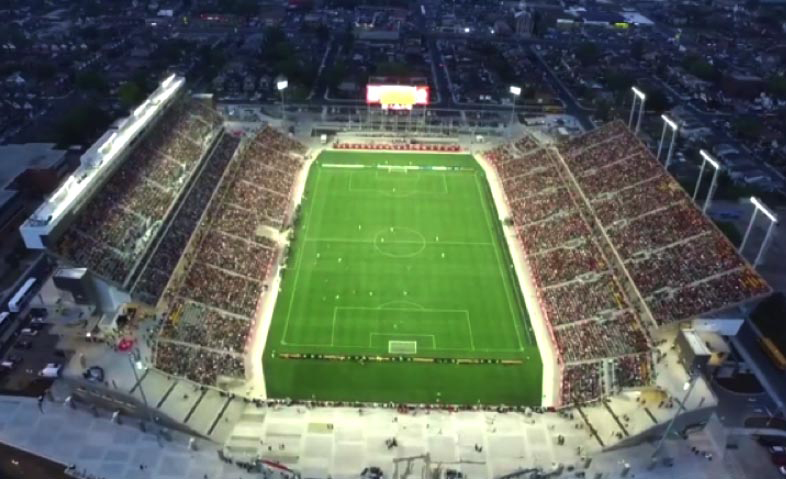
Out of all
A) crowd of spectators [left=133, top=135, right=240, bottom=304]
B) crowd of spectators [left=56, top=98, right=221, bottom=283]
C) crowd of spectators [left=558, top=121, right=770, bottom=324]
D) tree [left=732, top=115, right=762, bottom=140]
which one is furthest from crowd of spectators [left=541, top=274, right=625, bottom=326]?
tree [left=732, top=115, right=762, bottom=140]

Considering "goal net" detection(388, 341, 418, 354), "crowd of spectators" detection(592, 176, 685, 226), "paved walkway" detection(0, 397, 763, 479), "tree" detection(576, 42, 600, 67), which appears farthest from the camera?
"tree" detection(576, 42, 600, 67)

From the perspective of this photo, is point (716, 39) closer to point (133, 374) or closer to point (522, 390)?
point (522, 390)

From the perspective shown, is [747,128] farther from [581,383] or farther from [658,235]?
[581,383]

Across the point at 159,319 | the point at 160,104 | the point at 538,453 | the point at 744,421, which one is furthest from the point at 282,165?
A: the point at 744,421

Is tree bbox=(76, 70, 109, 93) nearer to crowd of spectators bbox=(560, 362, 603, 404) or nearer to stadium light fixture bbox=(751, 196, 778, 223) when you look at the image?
crowd of spectators bbox=(560, 362, 603, 404)

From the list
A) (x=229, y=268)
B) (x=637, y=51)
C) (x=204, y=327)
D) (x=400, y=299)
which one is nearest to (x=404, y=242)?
(x=400, y=299)

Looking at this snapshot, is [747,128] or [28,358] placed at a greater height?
[28,358]
